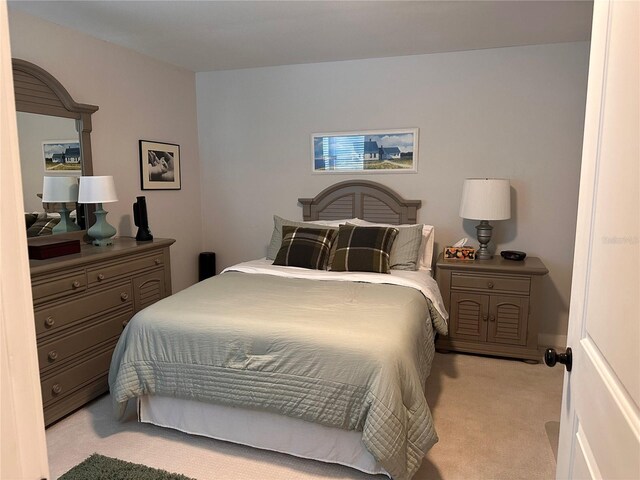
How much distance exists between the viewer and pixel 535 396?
2943mm

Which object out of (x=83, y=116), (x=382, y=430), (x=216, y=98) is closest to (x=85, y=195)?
(x=83, y=116)

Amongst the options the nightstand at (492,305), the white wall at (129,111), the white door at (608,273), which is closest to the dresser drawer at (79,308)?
the white wall at (129,111)

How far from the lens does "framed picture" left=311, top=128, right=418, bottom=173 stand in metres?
4.02

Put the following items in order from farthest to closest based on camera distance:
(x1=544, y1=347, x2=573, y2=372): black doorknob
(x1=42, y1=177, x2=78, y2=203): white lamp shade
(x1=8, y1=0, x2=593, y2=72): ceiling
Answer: (x1=42, y1=177, x2=78, y2=203): white lamp shade, (x1=8, y1=0, x2=593, y2=72): ceiling, (x1=544, y1=347, x2=573, y2=372): black doorknob

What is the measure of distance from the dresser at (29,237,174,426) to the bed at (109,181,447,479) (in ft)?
1.26

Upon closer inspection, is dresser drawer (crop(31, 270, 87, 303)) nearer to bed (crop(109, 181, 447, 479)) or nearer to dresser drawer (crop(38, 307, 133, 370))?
dresser drawer (crop(38, 307, 133, 370))

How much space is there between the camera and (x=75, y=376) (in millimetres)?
2746

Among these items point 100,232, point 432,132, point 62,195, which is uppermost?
point 432,132

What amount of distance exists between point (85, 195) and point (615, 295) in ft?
10.4

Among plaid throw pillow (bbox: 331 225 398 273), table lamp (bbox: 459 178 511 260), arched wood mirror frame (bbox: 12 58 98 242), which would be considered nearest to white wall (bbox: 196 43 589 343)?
table lamp (bbox: 459 178 511 260)

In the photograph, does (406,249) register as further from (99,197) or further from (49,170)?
(49,170)

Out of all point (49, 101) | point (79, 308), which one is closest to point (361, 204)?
point (79, 308)

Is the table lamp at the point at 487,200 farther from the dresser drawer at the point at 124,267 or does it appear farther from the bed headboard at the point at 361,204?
the dresser drawer at the point at 124,267

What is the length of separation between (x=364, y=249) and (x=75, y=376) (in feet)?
6.91
